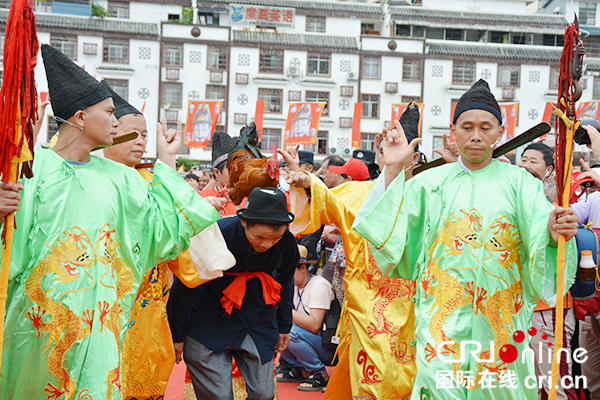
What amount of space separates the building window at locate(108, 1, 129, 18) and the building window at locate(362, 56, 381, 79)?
12747 mm

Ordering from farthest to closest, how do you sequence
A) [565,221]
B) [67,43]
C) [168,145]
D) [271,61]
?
[271,61] → [67,43] → [168,145] → [565,221]

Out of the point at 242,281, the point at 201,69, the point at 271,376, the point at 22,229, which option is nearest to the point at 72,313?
the point at 22,229

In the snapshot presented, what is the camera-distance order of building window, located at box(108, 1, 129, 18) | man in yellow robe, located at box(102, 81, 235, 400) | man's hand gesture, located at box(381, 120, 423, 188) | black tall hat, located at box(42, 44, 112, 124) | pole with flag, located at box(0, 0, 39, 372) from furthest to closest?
building window, located at box(108, 1, 129, 18), man in yellow robe, located at box(102, 81, 235, 400), man's hand gesture, located at box(381, 120, 423, 188), black tall hat, located at box(42, 44, 112, 124), pole with flag, located at box(0, 0, 39, 372)

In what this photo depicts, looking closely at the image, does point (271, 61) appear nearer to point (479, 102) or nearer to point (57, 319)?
point (479, 102)

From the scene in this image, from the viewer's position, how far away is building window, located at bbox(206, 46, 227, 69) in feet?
97.8

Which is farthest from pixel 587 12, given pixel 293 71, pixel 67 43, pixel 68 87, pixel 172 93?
pixel 68 87

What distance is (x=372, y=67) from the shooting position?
3064cm

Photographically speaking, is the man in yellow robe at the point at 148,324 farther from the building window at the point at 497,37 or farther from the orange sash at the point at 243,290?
the building window at the point at 497,37

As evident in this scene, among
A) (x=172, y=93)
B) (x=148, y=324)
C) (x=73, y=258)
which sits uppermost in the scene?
(x=172, y=93)

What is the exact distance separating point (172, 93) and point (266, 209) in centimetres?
2736

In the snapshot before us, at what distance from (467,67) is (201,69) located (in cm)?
1371

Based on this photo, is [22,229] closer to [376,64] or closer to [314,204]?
[314,204]

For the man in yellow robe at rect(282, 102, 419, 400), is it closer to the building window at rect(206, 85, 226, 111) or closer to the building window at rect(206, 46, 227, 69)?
the building window at rect(206, 85, 226, 111)

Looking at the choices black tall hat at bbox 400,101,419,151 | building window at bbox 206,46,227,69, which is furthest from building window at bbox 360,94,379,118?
black tall hat at bbox 400,101,419,151
